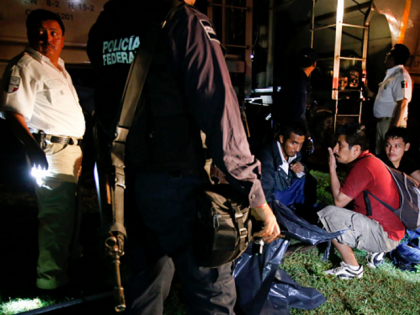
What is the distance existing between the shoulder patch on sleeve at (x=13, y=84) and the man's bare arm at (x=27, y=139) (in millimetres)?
152

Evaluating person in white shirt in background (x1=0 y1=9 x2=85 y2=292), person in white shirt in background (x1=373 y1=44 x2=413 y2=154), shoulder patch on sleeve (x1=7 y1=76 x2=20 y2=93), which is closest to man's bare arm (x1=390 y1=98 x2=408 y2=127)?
person in white shirt in background (x1=373 y1=44 x2=413 y2=154)

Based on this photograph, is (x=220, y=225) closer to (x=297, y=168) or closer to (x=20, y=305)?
(x=20, y=305)

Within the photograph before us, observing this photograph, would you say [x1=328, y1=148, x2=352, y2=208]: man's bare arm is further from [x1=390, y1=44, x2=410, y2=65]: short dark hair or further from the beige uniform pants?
[x1=390, y1=44, x2=410, y2=65]: short dark hair

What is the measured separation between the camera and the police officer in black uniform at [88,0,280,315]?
116cm

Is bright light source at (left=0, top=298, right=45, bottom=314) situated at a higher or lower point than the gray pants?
lower

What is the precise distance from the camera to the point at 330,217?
8.41ft

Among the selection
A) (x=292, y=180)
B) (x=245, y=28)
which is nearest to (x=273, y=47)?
(x=245, y=28)

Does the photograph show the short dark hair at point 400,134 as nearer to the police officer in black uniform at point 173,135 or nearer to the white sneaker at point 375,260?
the white sneaker at point 375,260

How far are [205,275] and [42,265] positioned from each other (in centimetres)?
158

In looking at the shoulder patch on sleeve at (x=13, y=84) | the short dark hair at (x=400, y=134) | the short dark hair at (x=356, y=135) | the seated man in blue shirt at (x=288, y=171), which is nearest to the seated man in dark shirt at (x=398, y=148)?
the short dark hair at (x=400, y=134)

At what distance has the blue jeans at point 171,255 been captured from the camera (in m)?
1.31

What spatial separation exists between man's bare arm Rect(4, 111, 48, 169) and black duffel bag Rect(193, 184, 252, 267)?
1.28m

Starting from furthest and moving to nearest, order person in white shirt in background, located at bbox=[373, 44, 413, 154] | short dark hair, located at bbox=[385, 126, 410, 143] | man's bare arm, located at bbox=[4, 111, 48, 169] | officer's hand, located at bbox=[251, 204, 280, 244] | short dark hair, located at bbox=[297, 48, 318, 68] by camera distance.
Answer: person in white shirt in background, located at bbox=[373, 44, 413, 154], short dark hair, located at bbox=[297, 48, 318, 68], short dark hair, located at bbox=[385, 126, 410, 143], man's bare arm, located at bbox=[4, 111, 48, 169], officer's hand, located at bbox=[251, 204, 280, 244]

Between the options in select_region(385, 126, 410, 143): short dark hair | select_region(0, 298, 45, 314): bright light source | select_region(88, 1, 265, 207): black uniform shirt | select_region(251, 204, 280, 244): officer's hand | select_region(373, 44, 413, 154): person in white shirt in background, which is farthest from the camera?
select_region(373, 44, 413, 154): person in white shirt in background
